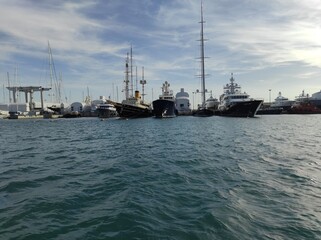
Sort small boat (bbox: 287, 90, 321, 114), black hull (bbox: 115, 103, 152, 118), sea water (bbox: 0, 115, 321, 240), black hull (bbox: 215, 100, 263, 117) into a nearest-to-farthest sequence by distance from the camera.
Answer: sea water (bbox: 0, 115, 321, 240) → black hull (bbox: 215, 100, 263, 117) → black hull (bbox: 115, 103, 152, 118) → small boat (bbox: 287, 90, 321, 114)

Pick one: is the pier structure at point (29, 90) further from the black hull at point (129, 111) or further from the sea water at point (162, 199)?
the sea water at point (162, 199)

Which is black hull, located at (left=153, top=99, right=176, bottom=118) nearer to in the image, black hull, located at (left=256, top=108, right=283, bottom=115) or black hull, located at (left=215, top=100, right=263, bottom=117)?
black hull, located at (left=215, top=100, right=263, bottom=117)

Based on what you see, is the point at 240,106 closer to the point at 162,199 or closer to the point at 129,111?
the point at 129,111

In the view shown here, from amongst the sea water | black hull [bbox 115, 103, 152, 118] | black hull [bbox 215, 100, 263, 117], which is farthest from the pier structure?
the sea water

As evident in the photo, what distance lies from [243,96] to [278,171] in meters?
75.4

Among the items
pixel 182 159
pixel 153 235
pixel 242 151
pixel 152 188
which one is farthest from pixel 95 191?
pixel 242 151

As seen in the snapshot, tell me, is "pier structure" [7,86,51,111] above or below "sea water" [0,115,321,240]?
above

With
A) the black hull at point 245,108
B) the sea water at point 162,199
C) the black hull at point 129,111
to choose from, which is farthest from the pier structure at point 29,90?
the sea water at point 162,199

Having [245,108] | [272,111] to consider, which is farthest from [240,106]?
[272,111]

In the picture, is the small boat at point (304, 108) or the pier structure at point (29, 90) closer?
the small boat at point (304, 108)

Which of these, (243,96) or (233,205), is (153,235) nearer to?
(233,205)

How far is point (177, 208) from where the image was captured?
843 centimetres

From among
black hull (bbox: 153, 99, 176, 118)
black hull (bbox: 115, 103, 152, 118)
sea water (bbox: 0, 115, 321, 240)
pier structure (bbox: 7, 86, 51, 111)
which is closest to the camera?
sea water (bbox: 0, 115, 321, 240)

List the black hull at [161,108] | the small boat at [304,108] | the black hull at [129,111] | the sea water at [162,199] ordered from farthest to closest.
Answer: the small boat at [304,108] → the black hull at [129,111] → the black hull at [161,108] → the sea water at [162,199]
